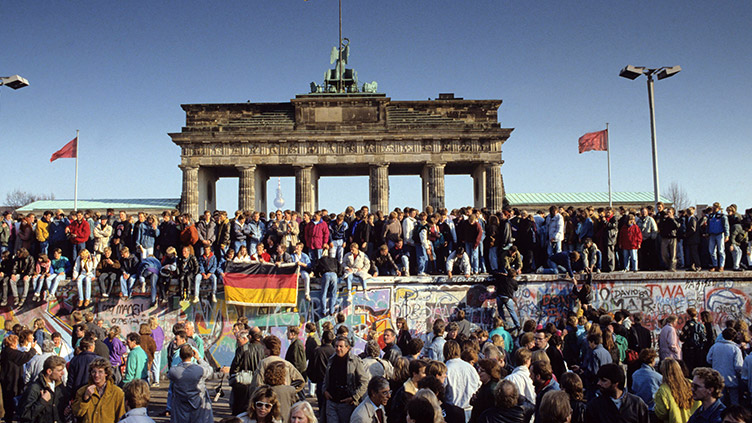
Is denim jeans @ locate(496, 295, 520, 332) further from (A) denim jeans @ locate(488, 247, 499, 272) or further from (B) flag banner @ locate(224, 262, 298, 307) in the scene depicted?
(B) flag banner @ locate(224, 262, 298, 307)

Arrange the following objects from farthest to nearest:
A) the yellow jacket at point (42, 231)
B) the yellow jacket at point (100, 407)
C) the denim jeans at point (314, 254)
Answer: the yellow jacket at point (42, 231)
the denim jeans at point (314, 254)
the yellow jacket at point (100, 407)

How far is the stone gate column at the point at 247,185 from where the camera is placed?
43688mm

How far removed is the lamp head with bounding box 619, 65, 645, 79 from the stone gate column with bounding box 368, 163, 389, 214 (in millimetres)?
27873

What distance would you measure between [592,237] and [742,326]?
6.75m

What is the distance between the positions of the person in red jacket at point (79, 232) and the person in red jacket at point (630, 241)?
14023mm

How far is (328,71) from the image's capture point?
4984cm

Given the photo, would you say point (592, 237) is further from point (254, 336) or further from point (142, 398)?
point (142, 398)

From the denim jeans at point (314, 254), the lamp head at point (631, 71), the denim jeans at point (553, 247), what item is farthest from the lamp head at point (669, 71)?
the denim jeans at point (314, 254)

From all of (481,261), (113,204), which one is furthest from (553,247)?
(113,204)

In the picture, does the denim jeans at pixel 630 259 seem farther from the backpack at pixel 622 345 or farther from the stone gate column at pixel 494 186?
the stone gate column at pixel 494 186

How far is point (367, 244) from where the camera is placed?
15188mm

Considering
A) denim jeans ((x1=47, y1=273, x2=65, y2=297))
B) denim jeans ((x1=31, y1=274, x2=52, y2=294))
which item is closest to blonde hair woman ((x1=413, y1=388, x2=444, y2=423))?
denim jeans ((x1=47, y1=273, x2=65, y2=297))

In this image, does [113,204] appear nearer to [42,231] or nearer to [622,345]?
[42,231]

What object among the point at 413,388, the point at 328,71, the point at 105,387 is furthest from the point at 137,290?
the point at 328,71
